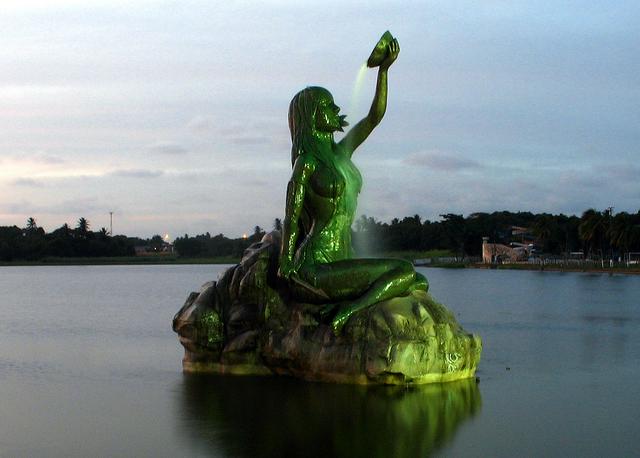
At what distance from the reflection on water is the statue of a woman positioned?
1.08 meters

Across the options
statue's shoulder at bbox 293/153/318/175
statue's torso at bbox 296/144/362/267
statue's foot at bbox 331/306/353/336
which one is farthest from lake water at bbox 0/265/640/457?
statue's shoulder at bbox 293/153/318/175

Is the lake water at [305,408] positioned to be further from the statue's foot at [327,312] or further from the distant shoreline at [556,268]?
the distant shoreline at [556,268]

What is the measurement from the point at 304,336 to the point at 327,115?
2.86 m

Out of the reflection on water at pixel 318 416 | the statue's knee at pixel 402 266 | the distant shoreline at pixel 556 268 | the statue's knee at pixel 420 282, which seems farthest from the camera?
the distant shoreline at pixel 556 268

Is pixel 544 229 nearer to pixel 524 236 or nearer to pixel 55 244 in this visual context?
pixel 524 236

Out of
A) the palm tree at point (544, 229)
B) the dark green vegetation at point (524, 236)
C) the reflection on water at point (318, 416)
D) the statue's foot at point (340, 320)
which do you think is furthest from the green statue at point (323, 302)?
the palm tree at point (544, 229)

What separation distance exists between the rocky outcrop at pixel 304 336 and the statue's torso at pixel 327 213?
2.11 feet

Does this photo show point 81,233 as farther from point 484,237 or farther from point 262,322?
point 262,322

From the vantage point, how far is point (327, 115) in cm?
1292

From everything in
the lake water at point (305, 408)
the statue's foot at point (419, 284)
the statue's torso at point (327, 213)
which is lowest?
the lake water at point (305, 408)

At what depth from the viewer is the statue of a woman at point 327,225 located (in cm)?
1228

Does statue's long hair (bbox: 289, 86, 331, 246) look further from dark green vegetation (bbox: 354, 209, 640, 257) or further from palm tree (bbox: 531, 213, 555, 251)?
palm tree (bbox: 531, 213, 555, 251)

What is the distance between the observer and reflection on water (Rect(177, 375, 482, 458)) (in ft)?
30.6

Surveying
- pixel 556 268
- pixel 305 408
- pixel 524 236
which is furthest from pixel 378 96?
pixel 524 236
